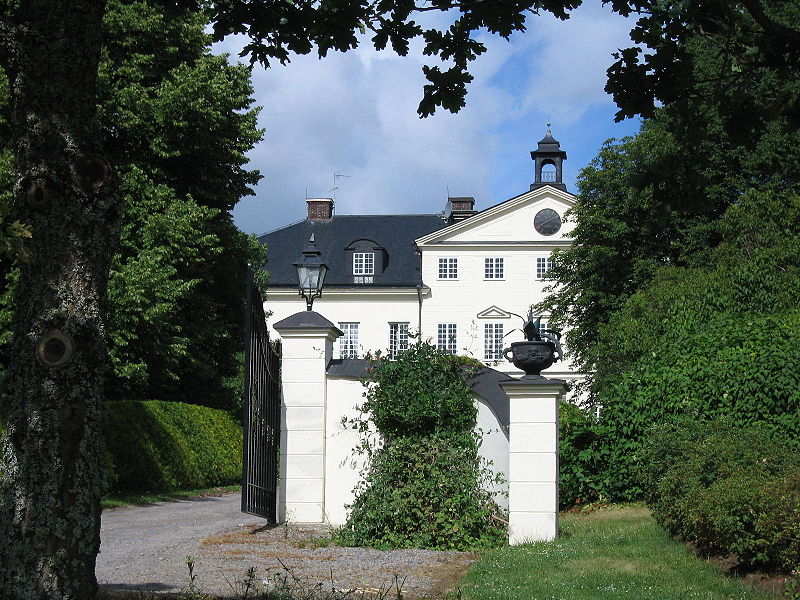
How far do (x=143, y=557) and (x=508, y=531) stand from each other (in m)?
3.74

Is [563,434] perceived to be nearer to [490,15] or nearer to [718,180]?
[490,15]

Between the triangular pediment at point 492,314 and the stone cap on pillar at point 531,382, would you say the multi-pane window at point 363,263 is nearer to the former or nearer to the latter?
the triangular pediment at point 492,314

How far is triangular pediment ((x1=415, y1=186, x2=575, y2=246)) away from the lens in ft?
158

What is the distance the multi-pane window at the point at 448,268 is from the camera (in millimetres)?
49062

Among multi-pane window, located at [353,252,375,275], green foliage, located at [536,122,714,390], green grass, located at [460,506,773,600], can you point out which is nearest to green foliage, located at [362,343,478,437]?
green grass, located at [460,506,773,600]

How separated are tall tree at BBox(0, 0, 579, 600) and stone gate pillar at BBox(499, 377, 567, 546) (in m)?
6.49

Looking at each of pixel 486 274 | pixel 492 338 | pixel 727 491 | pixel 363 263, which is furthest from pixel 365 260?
pixel 727 491

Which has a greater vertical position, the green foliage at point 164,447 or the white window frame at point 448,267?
the white window frame at point 448,267

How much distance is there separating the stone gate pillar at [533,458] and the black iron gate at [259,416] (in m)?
2.90

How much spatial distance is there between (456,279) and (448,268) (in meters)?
0.69

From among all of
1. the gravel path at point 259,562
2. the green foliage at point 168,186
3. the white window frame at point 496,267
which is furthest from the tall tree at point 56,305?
the white window frame at point 496,267

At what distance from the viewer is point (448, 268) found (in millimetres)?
49125

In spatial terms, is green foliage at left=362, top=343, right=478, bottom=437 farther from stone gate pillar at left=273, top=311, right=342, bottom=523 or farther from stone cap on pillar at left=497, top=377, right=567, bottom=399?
stone gate pillar at left=273, top=311, right=342, bottom=523

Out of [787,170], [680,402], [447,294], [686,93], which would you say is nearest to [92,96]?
[686,93]
